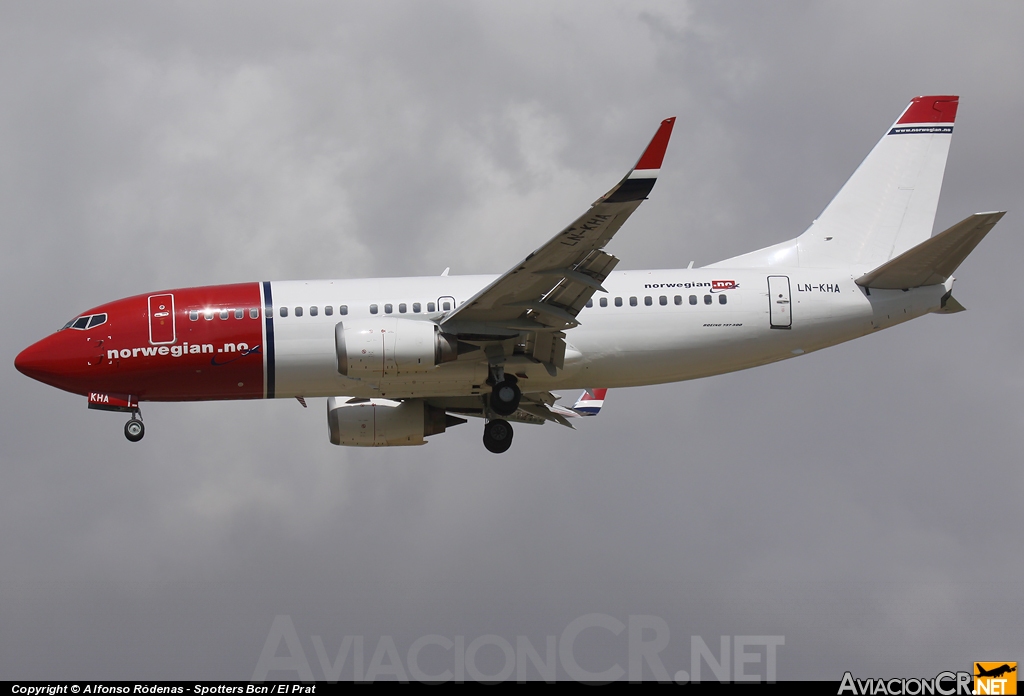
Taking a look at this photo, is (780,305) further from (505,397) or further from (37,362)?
(37,362)

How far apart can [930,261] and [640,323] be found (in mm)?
7464

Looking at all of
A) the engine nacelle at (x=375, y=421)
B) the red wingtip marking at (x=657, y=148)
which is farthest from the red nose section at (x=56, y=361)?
the red wingtip marking at (x=657, y=148)

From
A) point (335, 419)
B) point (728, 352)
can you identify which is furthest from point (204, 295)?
point (728, 352)

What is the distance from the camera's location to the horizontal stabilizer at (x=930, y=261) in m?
32.6

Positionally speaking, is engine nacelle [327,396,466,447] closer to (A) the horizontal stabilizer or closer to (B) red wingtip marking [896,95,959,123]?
(A) the horizontal stabilizer

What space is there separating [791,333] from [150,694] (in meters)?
17.8

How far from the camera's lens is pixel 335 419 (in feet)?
121

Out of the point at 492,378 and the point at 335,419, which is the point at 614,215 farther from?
the point at 335,419

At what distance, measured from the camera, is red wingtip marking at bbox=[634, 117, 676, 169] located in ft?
91.6

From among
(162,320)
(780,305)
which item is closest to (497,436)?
(780,305)

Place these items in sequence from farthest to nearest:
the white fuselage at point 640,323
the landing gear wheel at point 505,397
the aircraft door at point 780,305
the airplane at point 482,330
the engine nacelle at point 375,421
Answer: the engine nacelle at point 375,421 < the aircraft door at point 780,305 < the landing gear wheel at point 505,397 < the white fuselage at point 640,323 < the airplane at point 482,330

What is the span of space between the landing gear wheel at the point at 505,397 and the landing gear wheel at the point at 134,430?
8.99 m

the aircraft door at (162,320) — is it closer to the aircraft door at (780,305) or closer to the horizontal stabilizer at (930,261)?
the aircraft door at (780,305)

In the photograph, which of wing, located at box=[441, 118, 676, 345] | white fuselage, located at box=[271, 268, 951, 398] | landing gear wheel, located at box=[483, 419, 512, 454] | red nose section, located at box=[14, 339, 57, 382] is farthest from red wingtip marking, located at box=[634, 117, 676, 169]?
red nose section, located at box=[14, 339, 57, 382]
